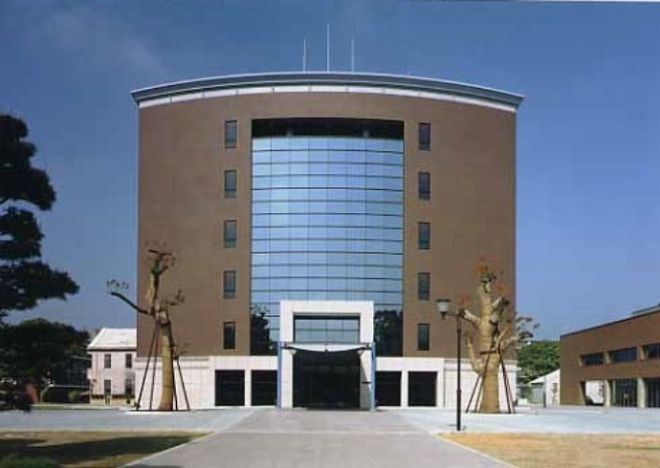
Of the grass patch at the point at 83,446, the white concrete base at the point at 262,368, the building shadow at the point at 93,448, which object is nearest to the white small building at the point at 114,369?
the white concrete base at the point at 262,368

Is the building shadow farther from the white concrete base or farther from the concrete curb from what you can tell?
the white concrete base

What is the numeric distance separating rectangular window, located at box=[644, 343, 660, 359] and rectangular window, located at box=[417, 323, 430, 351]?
11.7 metres

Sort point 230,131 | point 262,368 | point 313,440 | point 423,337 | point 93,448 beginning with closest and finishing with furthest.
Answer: point 93,448
point 313,440
point 262,368
point 423,337
point 230,131

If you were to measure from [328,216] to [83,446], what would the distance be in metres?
28.0

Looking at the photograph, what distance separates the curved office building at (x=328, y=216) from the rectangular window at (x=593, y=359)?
50.3 ft

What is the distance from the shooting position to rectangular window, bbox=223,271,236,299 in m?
44.1

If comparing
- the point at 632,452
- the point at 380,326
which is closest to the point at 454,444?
the point at 632,452

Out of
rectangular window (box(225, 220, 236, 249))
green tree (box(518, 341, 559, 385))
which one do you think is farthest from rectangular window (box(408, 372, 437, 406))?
green tree (box(518, 341, 559, 385))

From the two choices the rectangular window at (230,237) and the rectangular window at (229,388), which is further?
the rectangular window at (230,237)

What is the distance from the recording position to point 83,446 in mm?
16781

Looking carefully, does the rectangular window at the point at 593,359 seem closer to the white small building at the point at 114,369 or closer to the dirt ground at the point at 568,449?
the white small building at the point at 114,369

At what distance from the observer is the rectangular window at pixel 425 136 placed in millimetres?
44625

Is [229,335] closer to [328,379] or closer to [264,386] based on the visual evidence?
[264,386]

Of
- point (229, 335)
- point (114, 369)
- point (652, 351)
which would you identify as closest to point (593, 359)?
point (652, 351)
